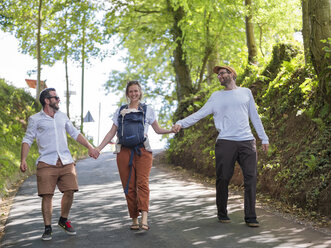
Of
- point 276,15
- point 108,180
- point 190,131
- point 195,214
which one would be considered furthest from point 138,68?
point 195,214

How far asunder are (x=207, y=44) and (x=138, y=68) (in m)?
12.2

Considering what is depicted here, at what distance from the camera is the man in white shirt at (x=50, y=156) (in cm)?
664

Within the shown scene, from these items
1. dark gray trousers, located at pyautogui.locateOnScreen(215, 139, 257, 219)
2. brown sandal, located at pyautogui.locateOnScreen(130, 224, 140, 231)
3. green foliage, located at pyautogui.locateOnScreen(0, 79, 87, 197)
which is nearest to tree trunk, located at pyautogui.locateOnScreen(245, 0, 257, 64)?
green foliage, located at pyautogui.locateOnScreen(0, 79, 87, 197)

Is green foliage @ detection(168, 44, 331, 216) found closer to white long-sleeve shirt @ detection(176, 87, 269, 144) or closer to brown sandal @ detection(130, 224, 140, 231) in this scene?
white long-sleeve shirt @ detection(176, 87, 269, 144)

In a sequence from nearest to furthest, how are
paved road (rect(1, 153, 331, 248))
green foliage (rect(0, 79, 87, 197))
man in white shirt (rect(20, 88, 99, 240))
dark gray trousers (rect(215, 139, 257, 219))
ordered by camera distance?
paved road (rect(1, 153, 331, 248)), man in white shirt (rect(20, 88, 99, 240)), dark gray trousers (rect(215, 139, 257, 219)), green foliage (rect(0, 79, 87, 197))

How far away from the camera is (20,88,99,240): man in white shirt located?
6.64 meters

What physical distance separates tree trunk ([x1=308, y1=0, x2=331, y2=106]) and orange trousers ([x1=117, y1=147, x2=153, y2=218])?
4.35 metres

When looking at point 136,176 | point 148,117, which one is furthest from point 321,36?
point 136,176

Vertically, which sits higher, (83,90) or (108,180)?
(83,90)

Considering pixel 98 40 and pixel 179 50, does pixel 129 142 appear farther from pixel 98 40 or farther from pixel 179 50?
pixel 98 40

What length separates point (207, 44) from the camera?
830 inches

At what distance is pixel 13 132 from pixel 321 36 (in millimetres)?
14510

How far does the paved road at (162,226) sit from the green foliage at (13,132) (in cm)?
288

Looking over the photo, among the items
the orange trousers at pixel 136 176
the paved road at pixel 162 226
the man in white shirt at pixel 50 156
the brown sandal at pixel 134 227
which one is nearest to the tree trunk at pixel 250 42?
the paved road at pixel 162 226
